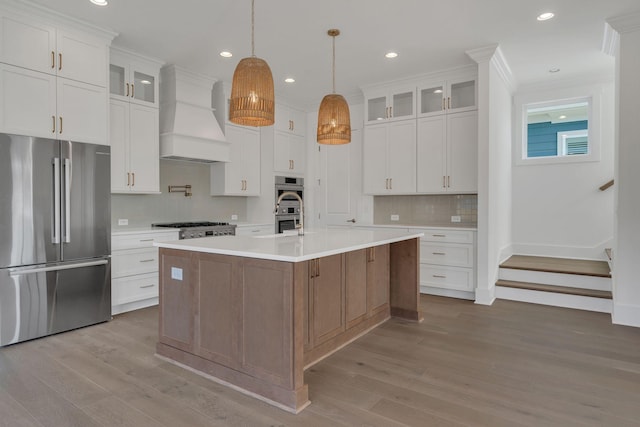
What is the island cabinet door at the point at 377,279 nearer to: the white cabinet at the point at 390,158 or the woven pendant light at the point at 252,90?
the woven pendant light at the point at 252,90

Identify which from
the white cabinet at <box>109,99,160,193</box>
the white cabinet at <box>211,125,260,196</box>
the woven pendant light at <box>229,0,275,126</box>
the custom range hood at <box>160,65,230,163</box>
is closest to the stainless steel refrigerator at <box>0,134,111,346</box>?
the white cabinet at <box>109,99,160,193</box>

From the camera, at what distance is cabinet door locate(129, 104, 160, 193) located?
4.18 m

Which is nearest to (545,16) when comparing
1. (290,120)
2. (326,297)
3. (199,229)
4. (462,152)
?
(462,152)

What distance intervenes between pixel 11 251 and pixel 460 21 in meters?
4.51

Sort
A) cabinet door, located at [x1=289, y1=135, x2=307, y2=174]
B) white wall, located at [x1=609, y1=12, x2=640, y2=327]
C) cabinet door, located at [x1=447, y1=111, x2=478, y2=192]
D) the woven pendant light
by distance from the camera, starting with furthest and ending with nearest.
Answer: cabinet door, located at [x1=289, y1=135, x2=307, y2=174] → cabinet door, located at [x1=447, y1=111, x2=478, y2=192] → white wall, located at [x1=609, y1=12, x2=640, y2=327] → the woven pendant light

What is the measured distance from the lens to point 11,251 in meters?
3.08

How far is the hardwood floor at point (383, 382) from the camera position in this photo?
6.74 feet

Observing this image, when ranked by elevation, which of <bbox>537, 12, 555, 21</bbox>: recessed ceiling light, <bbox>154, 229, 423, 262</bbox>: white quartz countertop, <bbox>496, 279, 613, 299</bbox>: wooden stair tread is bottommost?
<bbox>496, 279, 613, 299</bbox>: wooden stair tread

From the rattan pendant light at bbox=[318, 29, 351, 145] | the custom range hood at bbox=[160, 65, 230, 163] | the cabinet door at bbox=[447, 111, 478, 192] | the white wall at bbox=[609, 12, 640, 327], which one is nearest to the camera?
the rattan pendant light at bbox=[318, 29, 351, 145]

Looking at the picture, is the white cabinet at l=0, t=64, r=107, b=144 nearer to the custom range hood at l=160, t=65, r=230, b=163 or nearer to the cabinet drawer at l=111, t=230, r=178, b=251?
the custom range hood at l=160, t=65, r=230, b=163

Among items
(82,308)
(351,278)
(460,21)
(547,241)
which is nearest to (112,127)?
(82,308)

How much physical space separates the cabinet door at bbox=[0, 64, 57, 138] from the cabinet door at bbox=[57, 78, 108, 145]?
2.8 inches

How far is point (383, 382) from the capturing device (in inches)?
97.0

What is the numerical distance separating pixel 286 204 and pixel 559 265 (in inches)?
157
